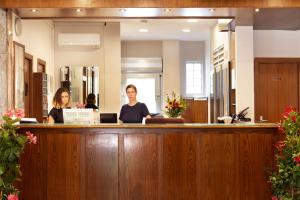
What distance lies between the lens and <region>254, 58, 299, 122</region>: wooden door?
8.91m

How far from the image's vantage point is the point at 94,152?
490 cm

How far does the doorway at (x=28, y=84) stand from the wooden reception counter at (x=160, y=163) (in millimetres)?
2925

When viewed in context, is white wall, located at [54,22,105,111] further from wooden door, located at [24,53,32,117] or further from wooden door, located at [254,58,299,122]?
wooden door, located at [254,58,299,122]

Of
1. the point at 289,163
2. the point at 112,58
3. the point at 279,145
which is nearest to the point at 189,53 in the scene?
the point at 112,58

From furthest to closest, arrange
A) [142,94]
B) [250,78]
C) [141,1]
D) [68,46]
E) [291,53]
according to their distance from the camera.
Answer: [142,94] → [68,46] → [291,53] → [250,78] → [141,1]

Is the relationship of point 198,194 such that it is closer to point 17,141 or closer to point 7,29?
point 17,141

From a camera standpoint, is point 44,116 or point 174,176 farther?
point 44,116

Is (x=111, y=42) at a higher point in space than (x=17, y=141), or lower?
higher

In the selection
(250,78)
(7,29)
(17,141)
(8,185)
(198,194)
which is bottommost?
(198,194)

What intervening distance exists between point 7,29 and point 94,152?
262cm

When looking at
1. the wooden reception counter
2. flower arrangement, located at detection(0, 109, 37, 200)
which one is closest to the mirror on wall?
the wooden reception counter

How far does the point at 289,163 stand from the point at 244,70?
11.9ft

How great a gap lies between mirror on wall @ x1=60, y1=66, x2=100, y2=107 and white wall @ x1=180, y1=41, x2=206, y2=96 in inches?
158

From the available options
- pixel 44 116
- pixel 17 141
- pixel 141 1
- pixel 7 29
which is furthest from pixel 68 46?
pixel 17 141
